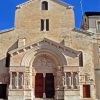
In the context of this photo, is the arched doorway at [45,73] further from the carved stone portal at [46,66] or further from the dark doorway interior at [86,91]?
the dark doorway interior at [86,91]

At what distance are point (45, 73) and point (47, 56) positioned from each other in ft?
5.39

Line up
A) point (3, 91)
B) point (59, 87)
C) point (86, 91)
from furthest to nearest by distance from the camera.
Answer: point (3, 91)
point (86, 91)
point (59, 87)

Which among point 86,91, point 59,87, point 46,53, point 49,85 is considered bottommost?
point 86,91

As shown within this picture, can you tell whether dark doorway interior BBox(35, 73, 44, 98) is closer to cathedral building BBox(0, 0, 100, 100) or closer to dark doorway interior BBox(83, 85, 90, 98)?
cathedral building BBox(0, 0, 100, 100)

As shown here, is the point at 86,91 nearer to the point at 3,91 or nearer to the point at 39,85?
the point at 39,85

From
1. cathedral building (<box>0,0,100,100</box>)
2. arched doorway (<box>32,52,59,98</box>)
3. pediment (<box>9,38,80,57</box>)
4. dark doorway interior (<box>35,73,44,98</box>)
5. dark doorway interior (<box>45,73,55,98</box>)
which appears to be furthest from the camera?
arched doorway (<box>32,52,59,98</box>)

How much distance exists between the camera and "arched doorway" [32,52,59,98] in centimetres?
3397

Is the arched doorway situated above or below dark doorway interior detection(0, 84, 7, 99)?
above

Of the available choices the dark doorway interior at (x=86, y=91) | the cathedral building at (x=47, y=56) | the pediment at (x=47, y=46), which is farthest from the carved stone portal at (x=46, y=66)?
the dark doorway interior at (x=86, y=91)

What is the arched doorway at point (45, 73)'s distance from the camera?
1337 inches

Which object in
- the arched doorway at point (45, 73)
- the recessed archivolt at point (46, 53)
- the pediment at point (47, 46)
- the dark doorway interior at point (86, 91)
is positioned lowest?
the dark doorway interior at point (86, 91)

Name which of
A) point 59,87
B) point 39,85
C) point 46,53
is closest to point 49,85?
point 39,85

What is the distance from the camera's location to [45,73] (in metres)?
34.3

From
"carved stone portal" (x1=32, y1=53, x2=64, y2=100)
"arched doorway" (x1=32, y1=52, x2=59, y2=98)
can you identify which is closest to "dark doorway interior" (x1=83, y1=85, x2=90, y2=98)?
"carved stone portal" (x1=32, y1=53, x2=64, y2=100)
